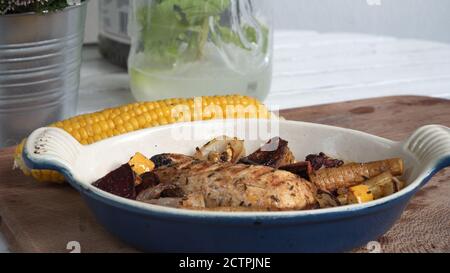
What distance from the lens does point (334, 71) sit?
2129 millimetres

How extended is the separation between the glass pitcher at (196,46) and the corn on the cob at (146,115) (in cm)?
19

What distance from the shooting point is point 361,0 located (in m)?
2.45

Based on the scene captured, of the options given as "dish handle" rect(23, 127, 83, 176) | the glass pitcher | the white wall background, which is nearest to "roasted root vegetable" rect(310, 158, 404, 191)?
"dish handle" rect(23, 127, 83, 176)

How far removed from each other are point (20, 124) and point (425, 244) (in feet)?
2.69

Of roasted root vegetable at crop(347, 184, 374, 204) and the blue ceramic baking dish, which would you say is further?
roasted root vegetable at crop(347, 184, 374, 204)

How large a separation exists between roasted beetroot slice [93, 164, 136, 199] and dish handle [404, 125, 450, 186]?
0.37 metres

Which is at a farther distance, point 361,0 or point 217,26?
point 361,0

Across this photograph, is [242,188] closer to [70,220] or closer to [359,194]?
[359,194]

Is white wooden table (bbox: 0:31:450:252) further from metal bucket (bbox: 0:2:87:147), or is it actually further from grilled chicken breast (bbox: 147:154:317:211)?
grilled chicken breast (bbox: 147:154:317:211)

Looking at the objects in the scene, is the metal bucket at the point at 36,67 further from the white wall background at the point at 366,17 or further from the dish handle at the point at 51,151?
the white wall background at the point at 366,17

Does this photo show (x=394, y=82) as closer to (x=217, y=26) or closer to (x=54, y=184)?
(x=217, y=26)

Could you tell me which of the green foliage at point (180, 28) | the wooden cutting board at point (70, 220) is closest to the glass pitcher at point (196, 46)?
the green foliage at point (180, 28)

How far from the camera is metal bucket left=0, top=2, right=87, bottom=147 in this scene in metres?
1.44
